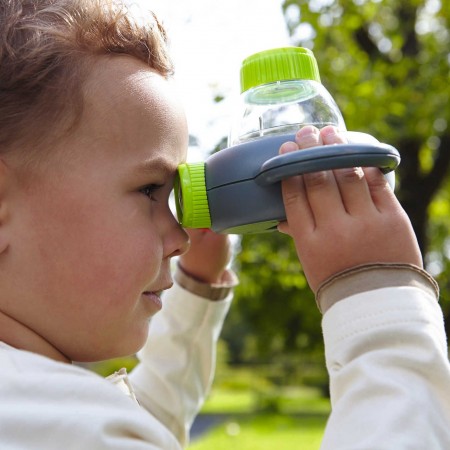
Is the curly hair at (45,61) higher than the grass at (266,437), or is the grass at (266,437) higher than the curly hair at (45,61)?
the curly hair at (45,61)

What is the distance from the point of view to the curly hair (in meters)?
1.31

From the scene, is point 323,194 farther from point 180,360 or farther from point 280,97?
point 180,360

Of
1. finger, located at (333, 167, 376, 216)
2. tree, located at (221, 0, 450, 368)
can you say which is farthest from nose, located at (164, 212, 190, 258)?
tree, located at (221, 0, 450, 368)

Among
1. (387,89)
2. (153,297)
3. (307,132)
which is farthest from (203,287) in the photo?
(387,89)

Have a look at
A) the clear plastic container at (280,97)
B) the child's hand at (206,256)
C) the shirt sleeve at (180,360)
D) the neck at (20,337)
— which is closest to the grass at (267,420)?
the shirt sleeve at (180,360)

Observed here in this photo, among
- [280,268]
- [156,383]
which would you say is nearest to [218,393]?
[280,268]

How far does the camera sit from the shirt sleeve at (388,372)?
112cm

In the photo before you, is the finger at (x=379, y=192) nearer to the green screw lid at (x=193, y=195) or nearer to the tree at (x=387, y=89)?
the green screw lid at (x=193, y=195)

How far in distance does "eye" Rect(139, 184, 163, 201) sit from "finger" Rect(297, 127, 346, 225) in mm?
309

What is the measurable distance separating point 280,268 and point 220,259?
3333 millimetres

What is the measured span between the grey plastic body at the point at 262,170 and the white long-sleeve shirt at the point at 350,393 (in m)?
0.22

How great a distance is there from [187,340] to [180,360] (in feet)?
0.19

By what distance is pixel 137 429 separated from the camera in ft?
3.66

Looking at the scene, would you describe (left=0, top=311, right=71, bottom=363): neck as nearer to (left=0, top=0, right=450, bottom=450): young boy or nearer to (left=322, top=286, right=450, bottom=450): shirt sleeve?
(left=0, top=0, right=450, bottom=450): young boy
